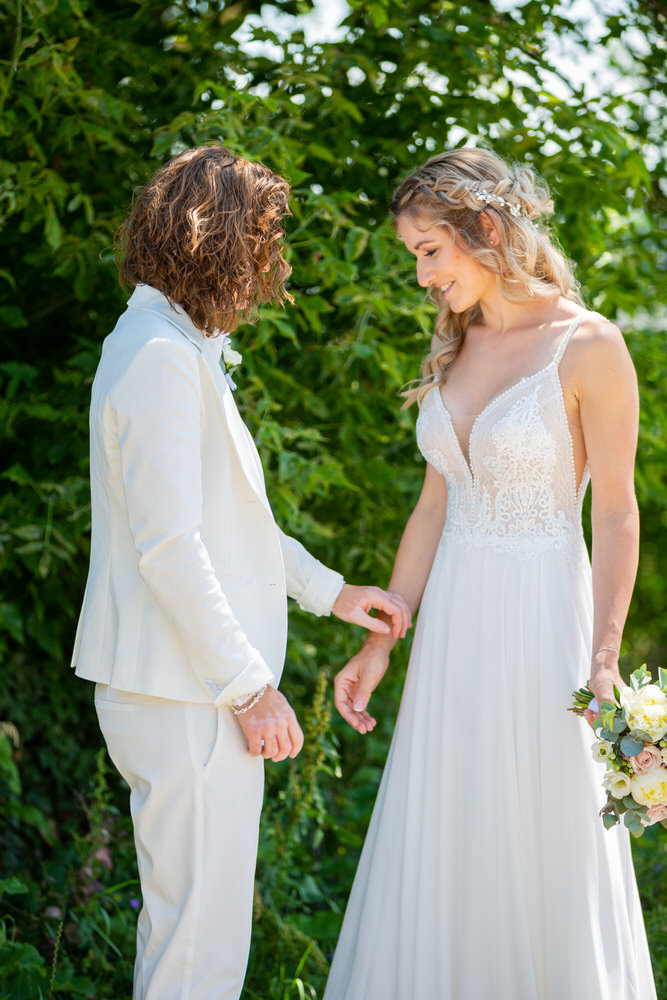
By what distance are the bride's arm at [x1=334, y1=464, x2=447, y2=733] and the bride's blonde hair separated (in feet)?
1.81

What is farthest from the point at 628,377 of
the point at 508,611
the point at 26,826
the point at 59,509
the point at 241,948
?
the point at 26,826

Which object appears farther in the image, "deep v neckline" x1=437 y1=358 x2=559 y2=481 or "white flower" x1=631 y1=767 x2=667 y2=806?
"deep v neckline" x1=437 y1=358 x2=559 y2=481

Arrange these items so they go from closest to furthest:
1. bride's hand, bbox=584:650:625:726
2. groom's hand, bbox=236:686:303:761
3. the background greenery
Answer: groom's hand, bbox=236:686:303:761 < bride's hand, bbox=584:650:625:726 < the background greenery

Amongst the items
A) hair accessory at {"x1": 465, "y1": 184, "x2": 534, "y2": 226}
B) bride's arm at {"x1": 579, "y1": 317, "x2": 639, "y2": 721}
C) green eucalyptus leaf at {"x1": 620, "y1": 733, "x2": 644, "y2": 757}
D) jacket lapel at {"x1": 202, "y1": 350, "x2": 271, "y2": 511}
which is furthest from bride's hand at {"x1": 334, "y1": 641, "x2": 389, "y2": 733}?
hair accessory at {"x1": 465, "y1": 184, "x2": 534, "y2": 226}

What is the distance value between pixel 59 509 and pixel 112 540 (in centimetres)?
116

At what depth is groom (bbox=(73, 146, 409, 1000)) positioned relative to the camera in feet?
6.07

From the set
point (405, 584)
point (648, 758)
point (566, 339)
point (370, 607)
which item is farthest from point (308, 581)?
point (648, 758)

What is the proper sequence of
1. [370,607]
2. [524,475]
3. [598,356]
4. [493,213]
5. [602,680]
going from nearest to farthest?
[602,680]
[598,356]
[524,475]
[493,213]
[370,607]

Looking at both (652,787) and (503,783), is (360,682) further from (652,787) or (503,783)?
(652,787)

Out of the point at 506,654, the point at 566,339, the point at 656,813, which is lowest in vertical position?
the point at 656,813

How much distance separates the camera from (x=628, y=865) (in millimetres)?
2324

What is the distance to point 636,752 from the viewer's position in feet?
6.15

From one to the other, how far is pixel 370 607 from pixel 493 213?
1011 millimetres

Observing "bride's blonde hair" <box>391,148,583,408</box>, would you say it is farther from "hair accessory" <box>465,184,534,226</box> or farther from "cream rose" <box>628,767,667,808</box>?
"cream rose" <box>628,767,667,808</box>
